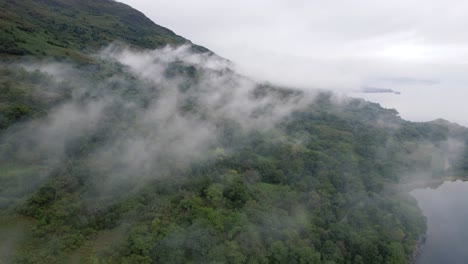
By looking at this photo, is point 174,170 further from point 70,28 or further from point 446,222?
point 70,28

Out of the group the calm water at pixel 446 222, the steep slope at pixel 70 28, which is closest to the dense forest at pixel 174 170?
the steep slope at pixel 70 28

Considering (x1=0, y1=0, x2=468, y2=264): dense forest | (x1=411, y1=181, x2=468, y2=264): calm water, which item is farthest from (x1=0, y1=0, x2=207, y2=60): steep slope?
(x1=411, y1=181, x2=468, y2=264): calm water

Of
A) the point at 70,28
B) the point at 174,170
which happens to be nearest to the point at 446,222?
the point at 174,170

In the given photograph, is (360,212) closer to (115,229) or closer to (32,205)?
(115,229)

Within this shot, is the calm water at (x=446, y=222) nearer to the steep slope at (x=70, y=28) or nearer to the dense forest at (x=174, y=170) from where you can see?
the dense forest at (x=174, y=170)

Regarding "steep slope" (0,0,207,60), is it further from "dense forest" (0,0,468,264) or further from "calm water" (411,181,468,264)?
"calm water" (411,181,468,264)

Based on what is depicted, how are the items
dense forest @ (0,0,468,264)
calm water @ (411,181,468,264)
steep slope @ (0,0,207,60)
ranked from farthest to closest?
steep slope @ (0,0,207,60), calm water @ (411,181,468,264), dense forest @ (0,0,468,264)
